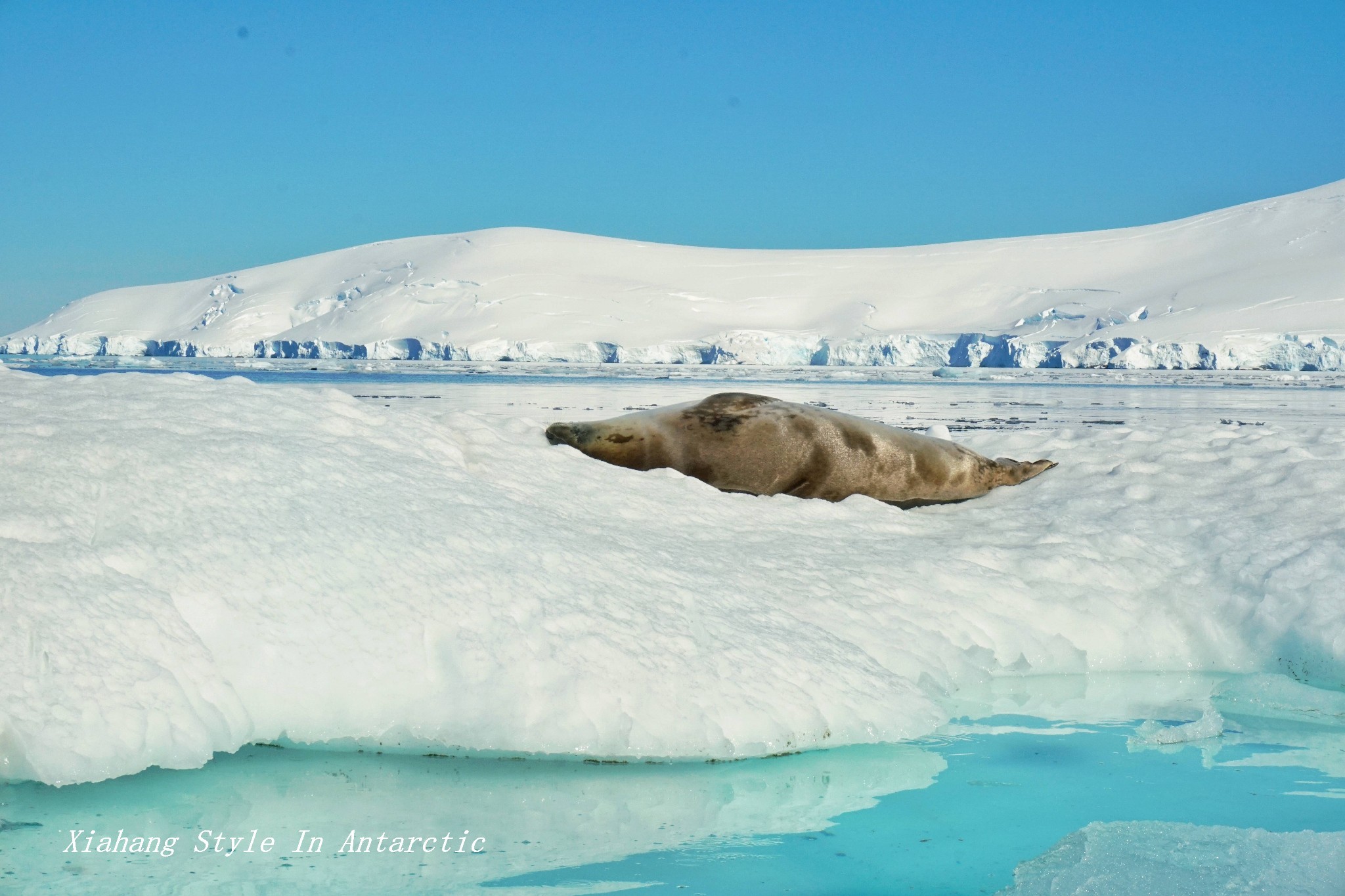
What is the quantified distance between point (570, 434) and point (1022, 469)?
1.83 metres

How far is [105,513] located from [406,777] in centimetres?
80

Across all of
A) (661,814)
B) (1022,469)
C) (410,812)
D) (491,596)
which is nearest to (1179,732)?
(661,814)

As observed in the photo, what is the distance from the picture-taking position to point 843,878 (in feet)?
5.20

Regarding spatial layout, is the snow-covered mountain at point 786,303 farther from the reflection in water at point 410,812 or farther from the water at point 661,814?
the reflection in water at point 410,812

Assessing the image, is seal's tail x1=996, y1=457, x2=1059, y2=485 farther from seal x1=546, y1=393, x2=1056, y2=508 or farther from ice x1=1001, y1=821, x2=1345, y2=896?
ice x1=1001, y1=821, x2=1345, y2=896

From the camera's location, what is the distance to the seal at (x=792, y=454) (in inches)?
162

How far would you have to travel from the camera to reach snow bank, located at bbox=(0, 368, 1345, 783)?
184 cm

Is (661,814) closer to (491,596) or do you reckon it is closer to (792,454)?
(491,596)

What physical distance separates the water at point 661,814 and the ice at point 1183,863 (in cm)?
4

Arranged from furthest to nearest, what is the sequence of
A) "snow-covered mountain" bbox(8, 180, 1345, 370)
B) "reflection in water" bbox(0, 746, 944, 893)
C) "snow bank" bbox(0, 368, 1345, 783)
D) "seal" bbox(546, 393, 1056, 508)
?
"snow-covered mountain" bbox(8, 180, 1345, 370) < "seal" bbox(546, 393, 1056, 508) < "snow bank" bbox(0, 368, 1345, 783) < "reflection in water" bbox(0, 746, 944, 893)

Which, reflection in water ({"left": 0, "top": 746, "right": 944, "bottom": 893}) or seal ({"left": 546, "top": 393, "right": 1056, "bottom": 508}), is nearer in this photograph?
reflection in water ({"left": 0, "top": 746, "right": 944, "bottom": 893})

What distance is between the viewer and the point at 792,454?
13.6 feet

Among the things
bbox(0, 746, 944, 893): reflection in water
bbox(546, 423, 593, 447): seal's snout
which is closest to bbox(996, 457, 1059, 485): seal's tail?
bbox(546, 423, 593, 447): seal's snout

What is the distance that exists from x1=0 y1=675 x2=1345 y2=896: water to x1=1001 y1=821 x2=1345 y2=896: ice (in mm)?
40
